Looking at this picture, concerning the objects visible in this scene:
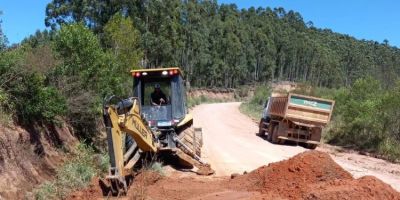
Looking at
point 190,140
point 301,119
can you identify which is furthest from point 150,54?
point 190,140

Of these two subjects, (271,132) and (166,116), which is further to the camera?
(271,132)

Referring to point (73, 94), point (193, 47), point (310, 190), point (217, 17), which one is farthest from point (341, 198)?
point (217, 17)

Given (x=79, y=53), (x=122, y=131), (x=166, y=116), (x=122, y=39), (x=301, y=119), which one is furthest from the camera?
(x=122, y=39)

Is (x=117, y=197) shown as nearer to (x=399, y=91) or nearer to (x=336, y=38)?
(x=399, y=91)

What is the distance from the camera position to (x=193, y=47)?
289 feet

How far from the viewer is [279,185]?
10.7 meters

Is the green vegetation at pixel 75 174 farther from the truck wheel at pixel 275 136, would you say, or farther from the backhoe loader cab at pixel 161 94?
the truck wheel at pixel 275 136

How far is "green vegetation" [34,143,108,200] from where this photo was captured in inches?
435

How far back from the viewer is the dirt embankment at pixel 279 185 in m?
9.20

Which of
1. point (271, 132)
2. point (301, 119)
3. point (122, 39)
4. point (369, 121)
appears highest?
point (122, 39)

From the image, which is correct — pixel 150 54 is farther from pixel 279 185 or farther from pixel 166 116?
pixel 279 185

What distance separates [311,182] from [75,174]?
18.0 feet

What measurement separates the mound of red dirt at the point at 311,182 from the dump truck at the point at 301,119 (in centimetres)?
1283

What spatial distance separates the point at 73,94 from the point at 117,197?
7596mm
